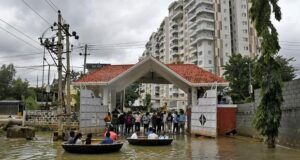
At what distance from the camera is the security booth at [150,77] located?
942 inches

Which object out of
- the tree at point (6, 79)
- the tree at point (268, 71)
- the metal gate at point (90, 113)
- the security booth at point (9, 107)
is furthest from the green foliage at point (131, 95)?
the tree at point (268, 71)

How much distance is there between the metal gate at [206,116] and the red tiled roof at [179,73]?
2.45 m

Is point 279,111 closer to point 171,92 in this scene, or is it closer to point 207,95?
point 207,95

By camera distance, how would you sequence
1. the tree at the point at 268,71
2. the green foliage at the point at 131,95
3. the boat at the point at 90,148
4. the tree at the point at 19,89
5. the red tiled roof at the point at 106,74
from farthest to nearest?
the green foliage at the point at 131,95 < the tree at the point at 19,89 < the red tiled roof at the point at 106,74 < the tree at the point at 268,71 < the boat at the point at 90,148

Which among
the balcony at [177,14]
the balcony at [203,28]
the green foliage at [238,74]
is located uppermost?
the balcony at [177,14]

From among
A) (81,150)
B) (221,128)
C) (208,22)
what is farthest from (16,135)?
(208,22)

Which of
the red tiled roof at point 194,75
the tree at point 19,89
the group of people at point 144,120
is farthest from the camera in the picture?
the tree at point 19,89

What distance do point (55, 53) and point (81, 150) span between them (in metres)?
9.16

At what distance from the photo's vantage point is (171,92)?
98.6 m

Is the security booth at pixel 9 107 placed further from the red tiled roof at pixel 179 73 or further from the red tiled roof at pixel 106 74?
the red tiled roof at pixel 179 73

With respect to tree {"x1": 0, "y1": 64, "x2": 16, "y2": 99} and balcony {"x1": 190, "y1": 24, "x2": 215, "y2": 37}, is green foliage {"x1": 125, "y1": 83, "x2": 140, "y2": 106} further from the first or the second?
tree {"x1": 0, "y1": 64, "x2": 16, "y2": 99}

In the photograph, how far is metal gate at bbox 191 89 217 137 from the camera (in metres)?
23.3

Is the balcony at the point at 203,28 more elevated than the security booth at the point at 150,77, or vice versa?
the balcony at the point at 203,28

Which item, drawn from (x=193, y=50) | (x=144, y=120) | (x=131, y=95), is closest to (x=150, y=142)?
(x=144, y=120)
